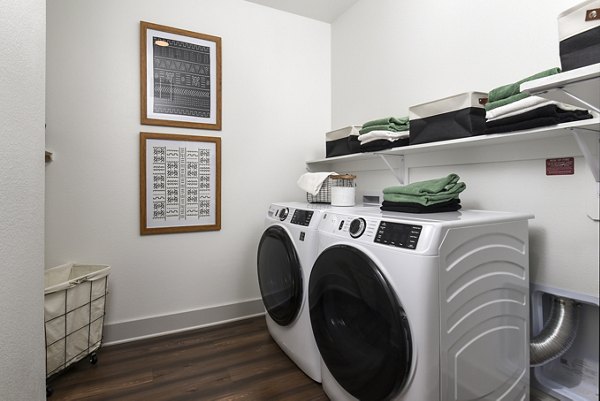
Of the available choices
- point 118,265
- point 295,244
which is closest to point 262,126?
point 295,244

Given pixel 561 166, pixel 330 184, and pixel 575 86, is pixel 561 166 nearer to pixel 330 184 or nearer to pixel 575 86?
pixel 575 86

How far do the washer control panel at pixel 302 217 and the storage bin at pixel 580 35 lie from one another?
1.13 m

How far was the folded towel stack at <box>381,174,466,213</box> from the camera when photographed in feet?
4.31

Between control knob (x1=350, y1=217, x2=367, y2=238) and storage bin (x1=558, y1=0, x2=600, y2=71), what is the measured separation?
743mm

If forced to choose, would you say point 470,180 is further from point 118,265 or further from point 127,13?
point 127,13

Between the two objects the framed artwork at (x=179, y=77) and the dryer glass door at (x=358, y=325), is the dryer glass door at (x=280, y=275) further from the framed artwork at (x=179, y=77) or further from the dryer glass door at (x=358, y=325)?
the framed artwork at (x=179, y=77)

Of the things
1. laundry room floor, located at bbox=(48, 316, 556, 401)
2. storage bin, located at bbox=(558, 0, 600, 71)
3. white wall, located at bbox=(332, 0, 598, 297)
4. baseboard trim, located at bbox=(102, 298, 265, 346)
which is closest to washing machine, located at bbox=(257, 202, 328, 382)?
laundry room floor, located at bbox=(48, 316, 556, 401)

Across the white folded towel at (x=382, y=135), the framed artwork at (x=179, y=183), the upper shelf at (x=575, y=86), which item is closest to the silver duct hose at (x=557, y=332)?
the upper shelf at (x=575, y=86)

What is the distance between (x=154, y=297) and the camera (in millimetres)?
2166

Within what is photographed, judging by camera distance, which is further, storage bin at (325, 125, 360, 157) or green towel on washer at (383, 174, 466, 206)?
storage bin at (325, 125, 360, 157)

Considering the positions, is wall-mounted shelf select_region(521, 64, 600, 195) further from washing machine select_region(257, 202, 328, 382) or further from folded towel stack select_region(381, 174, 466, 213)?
washing machine select_region(257, 202, 328, 382)

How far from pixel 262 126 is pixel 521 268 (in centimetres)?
192

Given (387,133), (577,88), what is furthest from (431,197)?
(577,88)

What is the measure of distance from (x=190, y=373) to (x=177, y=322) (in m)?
0.57
